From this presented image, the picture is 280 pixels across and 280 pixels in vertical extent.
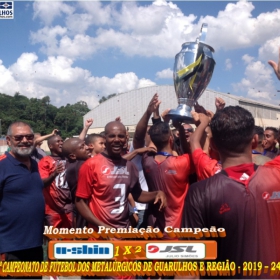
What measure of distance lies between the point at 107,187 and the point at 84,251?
25.7 inches

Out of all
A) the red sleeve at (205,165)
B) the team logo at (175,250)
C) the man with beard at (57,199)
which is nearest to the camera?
the team logo at (175,250)

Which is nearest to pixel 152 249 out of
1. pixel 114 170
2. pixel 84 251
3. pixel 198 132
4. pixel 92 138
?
pixel 84 251

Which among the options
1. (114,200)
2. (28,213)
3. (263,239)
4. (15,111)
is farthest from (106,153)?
(15,111)

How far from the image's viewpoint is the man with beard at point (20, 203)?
3336 mm

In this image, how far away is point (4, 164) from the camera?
3.42 m

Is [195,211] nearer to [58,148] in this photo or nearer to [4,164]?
[4,164]

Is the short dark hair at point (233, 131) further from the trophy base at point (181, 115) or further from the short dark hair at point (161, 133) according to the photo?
the short dark hair at point (161, 133)

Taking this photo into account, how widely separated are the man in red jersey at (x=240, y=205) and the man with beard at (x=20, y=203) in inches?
79.3

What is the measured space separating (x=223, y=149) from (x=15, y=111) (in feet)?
229

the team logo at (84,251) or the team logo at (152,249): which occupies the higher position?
the team logo at (152,249)

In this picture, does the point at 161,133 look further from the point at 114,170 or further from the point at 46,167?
the point at 46,167

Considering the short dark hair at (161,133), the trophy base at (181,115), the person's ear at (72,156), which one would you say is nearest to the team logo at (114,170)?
the short dark hair at (161,133)

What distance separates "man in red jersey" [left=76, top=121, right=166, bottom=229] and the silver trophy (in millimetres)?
870

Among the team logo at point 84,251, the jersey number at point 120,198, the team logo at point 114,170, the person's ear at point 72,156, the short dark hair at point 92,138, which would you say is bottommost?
the team logo at point 84,251
